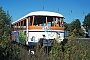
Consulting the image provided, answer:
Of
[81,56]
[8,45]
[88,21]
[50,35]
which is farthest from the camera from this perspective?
[88,21]

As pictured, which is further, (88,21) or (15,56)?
(88,21)

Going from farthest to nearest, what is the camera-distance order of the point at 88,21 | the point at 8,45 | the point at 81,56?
the point at 88,21
the point at 8,45
the point at 81,56

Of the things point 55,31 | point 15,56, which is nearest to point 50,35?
point 55,31

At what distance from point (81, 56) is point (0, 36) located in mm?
2498

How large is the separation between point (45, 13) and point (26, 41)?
91.6 inches

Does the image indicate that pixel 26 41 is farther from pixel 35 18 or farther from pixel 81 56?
pixel 81 56

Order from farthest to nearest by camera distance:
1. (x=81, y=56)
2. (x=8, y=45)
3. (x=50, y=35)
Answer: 1. (x=50, y=35)
2. (x=8, y=45)
3. (x=81, y=56)

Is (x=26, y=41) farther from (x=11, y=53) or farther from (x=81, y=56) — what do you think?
(x=81, y=56)

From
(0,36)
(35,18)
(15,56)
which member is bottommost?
(15,56)

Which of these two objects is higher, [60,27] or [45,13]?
[45,13]

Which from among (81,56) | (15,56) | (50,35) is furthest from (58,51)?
(50,35)

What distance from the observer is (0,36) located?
642cm

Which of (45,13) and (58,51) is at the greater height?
(45,13)

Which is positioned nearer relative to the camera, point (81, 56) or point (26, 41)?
point (81, 56)
